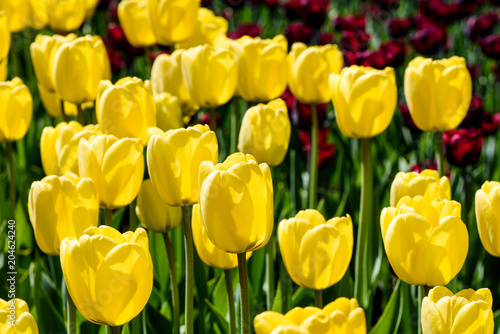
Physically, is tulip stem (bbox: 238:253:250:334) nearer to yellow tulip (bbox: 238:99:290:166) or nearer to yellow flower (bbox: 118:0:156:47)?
yellow tulip (bbox: 238:99:290:166)

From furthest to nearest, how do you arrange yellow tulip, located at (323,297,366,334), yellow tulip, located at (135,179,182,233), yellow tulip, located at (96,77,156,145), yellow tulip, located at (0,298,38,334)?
yellow tulip, located at (96,77,156,145)
yellow tulip, located at (135,179,182,233)
yellow tulip, located at (0,298,38,334)
yellow tulip, located at (323,297,366,334)

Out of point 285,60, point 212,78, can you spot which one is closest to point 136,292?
point 212,78

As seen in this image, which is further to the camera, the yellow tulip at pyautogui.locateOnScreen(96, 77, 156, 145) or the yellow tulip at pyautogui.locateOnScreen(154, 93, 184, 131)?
the yellow tulip at pyautogui.locateOnScreen(154, 93, 184, 131)

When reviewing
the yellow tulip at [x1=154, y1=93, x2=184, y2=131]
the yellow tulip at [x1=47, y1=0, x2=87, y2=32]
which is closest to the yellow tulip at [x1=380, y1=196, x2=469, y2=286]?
the yellow tulip at [x1=154, y1=93, x2=184, y2=131]

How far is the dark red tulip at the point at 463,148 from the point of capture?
2.25 meters

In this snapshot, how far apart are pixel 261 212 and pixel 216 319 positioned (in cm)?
59

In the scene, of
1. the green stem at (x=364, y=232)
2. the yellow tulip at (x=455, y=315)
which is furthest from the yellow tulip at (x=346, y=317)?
the green stem at (x=364, y=232)

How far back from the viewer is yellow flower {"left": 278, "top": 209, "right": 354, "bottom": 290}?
4.42 ft

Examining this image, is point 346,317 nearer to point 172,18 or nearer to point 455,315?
point 455,315

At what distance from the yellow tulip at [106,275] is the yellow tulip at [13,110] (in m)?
0.95

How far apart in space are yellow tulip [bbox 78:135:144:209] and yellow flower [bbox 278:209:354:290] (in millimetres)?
318

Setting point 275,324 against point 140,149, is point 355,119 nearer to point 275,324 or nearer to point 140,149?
point 140,149

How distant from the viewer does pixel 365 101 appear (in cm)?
181

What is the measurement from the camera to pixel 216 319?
1.72 metres
